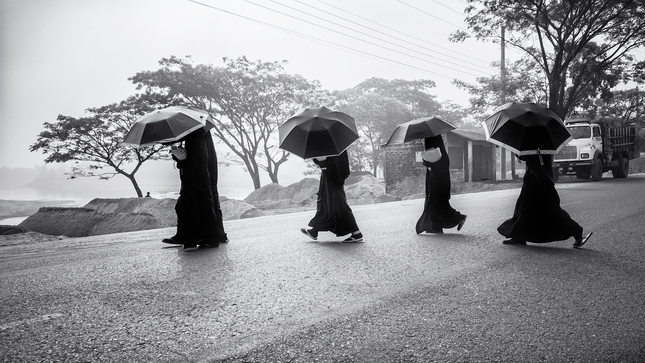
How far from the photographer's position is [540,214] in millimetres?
6059

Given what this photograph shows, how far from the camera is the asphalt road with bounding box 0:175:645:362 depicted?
109 inches

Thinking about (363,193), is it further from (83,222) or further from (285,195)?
(83,222)

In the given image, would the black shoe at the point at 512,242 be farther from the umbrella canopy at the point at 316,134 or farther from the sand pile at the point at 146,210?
the sand pile at the point at 146,210

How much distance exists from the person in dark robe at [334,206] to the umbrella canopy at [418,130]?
0.92 m

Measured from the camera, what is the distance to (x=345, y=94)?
4041 centimetres

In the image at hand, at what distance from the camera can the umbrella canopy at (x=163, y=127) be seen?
6.00 metres

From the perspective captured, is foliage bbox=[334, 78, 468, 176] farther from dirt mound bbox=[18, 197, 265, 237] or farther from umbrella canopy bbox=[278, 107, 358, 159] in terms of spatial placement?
umbrella canopy bbox=[278, 107, 358, 159]

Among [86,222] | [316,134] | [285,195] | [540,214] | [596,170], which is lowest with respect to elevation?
[86,222]

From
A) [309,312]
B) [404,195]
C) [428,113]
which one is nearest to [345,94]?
[428,113]

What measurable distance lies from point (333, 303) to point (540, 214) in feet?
12.5

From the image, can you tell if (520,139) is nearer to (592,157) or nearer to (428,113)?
(592,157)

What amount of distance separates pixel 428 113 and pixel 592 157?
20594 millimetres

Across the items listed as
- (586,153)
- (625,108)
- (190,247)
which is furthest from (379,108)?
(190,247)

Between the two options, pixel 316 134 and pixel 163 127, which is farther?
pixel 316 134
